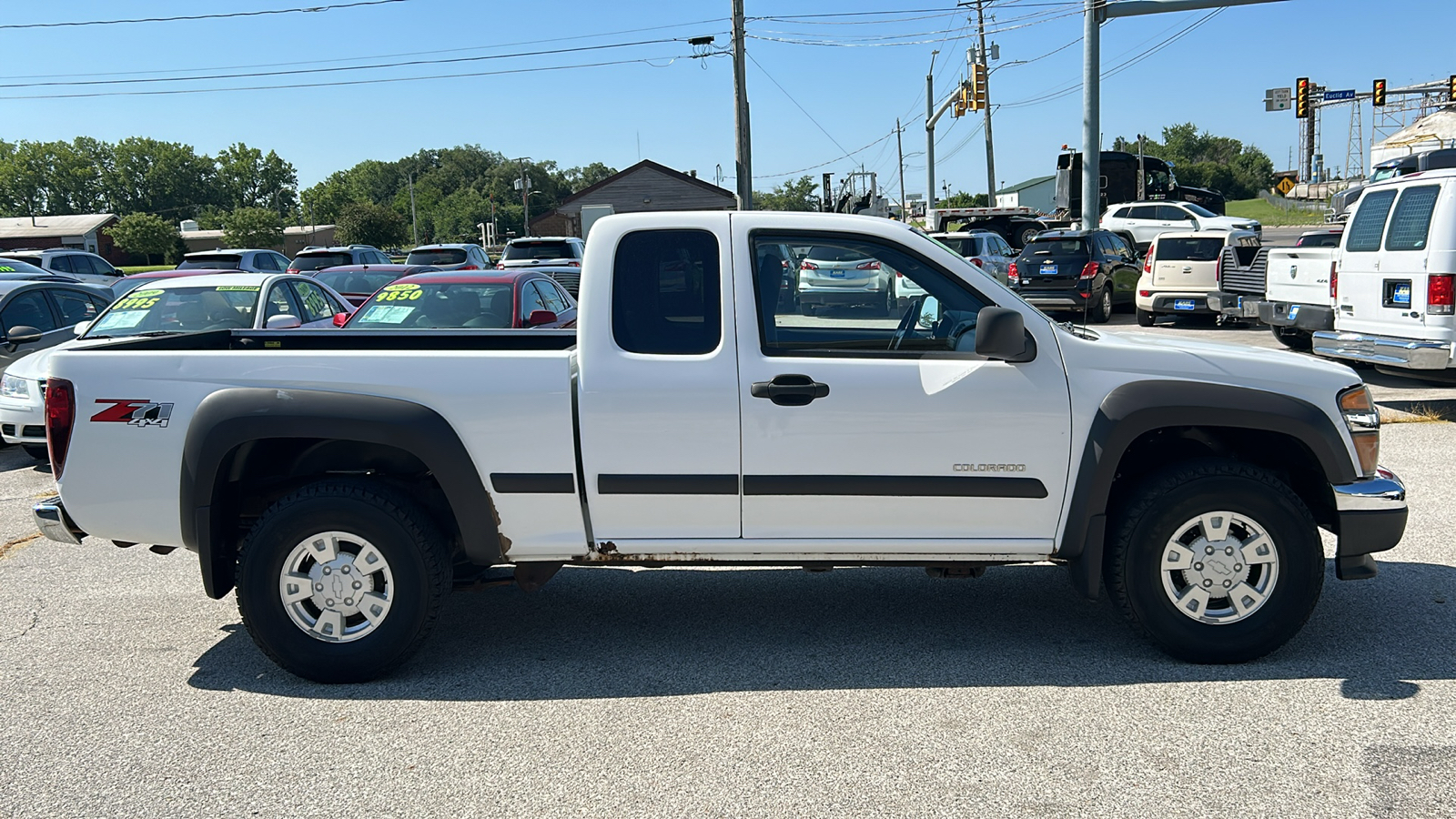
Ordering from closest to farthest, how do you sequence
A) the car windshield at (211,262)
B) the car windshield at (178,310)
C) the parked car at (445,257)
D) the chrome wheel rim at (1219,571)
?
the chrome wheel rim at (1219,571), the car windshield at (178,310), the car windshield at (211,262), the parked car at (445,257)

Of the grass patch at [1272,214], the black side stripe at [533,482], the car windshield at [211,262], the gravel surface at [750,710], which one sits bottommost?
the gravel surface at [750,710]

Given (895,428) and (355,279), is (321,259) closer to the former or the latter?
(355,279)

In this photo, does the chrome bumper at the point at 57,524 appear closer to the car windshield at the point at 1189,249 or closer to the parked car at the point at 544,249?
the car windshield at the point at 1189,249

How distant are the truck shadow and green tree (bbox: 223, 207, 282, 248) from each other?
86840mm

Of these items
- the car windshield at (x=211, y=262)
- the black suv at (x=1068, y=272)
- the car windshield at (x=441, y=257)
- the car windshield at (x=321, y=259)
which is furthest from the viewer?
the car windshield at (x=321, y=259)

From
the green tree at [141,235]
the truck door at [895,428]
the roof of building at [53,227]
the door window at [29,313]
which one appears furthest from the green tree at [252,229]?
the truck door at [895,428]

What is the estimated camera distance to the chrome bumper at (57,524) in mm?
4746

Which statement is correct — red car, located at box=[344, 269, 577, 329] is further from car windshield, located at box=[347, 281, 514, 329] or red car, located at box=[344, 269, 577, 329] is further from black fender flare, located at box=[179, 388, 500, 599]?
black fender flare, located at box=[179, 388, 500, 599]

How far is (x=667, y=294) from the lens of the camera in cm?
456

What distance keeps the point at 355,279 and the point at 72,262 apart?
1160cm

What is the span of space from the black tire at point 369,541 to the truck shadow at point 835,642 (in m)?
0.14

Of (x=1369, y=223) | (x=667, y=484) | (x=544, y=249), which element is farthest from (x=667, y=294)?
(x=544, y=249)

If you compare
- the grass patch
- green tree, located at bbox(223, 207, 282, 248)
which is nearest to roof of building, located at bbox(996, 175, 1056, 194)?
the grass patch

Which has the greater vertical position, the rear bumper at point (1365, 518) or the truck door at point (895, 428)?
the truck door at point (895, 428)
